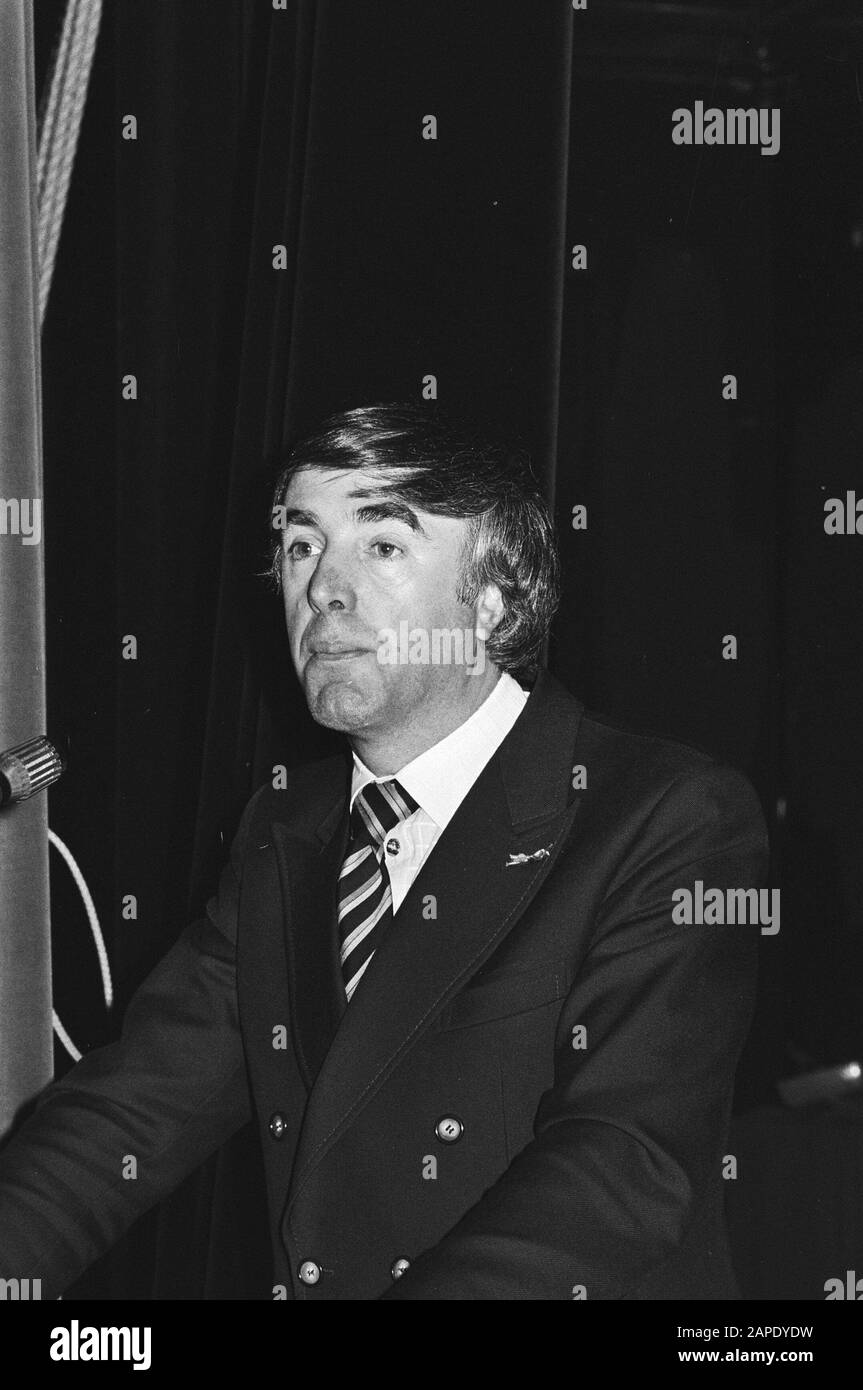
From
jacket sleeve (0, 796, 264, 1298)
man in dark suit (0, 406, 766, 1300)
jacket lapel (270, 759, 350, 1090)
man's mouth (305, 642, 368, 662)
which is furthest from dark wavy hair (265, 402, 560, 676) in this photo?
jacket sleeve (0, 796, 264, 1298)

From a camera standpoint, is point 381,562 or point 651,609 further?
point 651,609

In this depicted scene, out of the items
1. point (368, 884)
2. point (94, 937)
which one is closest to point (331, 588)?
point (368, 884)

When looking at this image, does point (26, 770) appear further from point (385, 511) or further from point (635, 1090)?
point (635, 1090)

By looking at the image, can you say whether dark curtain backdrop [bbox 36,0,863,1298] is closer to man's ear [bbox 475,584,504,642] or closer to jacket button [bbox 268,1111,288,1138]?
man's ear [bbox 475,584,504,642]

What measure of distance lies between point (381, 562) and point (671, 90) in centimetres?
59

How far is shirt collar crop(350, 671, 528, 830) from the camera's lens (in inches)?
52.3

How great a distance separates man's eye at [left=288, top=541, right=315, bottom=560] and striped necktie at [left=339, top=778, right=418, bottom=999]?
213 millimetres

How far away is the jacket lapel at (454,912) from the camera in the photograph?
3.99ft

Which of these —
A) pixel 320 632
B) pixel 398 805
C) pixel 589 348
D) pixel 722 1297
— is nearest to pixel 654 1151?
pixel 722 1297

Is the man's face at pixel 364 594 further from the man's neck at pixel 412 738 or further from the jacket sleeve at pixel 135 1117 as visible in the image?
the jacket sleeve at pixel 135 1117

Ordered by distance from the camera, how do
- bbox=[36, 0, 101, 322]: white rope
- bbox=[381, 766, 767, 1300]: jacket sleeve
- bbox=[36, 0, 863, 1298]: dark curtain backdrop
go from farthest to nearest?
bbox=[36, 0, 101, 322]: white rope
bbox=[36, 0, 863, 1298]: dark curtain backdrop
bbox=[381, 766, 767, 1300]: jacket sleeve

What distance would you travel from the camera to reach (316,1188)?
48.5 inches

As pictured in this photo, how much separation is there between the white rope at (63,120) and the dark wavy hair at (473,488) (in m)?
0.58

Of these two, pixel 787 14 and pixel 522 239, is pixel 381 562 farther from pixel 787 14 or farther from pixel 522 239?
pixel 787 14
